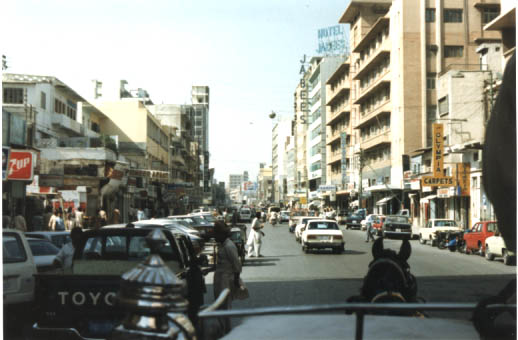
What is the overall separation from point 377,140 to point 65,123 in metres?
33.0

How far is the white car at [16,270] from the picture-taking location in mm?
9719

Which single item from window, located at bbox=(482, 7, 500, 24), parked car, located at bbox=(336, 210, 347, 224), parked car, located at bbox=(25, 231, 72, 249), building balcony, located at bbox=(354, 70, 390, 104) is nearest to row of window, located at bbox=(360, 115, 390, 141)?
building balcony, located at bbox=(354, 70, 390, 104)

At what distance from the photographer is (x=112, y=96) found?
92188mm

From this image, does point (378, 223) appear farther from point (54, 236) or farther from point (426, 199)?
point (54, 236)

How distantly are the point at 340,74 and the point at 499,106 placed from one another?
288 feet

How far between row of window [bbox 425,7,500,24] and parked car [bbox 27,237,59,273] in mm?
51807

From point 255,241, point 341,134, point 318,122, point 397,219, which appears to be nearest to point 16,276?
point 255,241

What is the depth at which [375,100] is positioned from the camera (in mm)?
70438

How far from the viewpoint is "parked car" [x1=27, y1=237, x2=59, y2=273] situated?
13695 mm

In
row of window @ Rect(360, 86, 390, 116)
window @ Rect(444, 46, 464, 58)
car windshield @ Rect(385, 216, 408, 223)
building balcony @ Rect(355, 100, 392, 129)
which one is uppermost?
window @ Rect(444, 46, 464, 58)

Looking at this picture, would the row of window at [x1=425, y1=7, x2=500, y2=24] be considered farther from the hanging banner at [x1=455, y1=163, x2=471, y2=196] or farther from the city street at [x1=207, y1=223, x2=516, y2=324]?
the city street at [x1=207, y1=223, x2=516, y2=324]

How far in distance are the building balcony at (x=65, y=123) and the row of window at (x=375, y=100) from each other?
30.7m

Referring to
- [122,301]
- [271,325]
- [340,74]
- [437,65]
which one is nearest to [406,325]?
[271,325]

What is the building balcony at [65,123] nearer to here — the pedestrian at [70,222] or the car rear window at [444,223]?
the pedestrian at [70,222]
